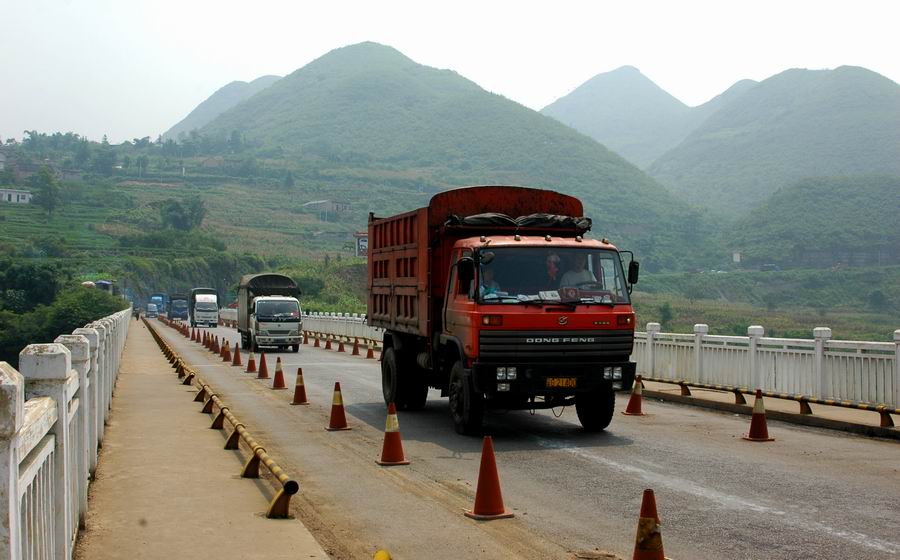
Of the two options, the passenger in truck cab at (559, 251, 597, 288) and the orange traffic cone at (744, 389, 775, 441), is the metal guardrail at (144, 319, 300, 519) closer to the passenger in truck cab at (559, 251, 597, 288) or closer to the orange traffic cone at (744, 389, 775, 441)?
the passenger in truck cab at (559, 251, 597, 288)

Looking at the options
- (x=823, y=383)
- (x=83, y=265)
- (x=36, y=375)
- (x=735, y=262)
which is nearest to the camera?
(x=36, y=375)

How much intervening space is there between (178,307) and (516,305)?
95562mm

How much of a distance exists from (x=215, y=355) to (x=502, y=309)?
26.2m

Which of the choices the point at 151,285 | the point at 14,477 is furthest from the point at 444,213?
the point at 151,285

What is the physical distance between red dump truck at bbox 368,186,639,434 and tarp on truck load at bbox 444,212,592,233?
16mm

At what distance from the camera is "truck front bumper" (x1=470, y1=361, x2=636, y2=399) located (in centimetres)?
1266

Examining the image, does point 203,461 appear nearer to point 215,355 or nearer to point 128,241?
point 215,355

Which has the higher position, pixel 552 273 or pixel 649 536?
pixel 552 273

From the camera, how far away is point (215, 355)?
37125 mm

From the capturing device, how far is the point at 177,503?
8.87m

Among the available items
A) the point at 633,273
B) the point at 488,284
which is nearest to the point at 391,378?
the point at 488,284

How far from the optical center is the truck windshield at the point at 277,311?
3891cm

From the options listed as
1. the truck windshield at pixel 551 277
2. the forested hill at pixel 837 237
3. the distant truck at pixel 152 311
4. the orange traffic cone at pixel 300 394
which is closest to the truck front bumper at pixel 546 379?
the truck windshield at pixel 551 277

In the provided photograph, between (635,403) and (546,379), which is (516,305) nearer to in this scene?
(546,379)
